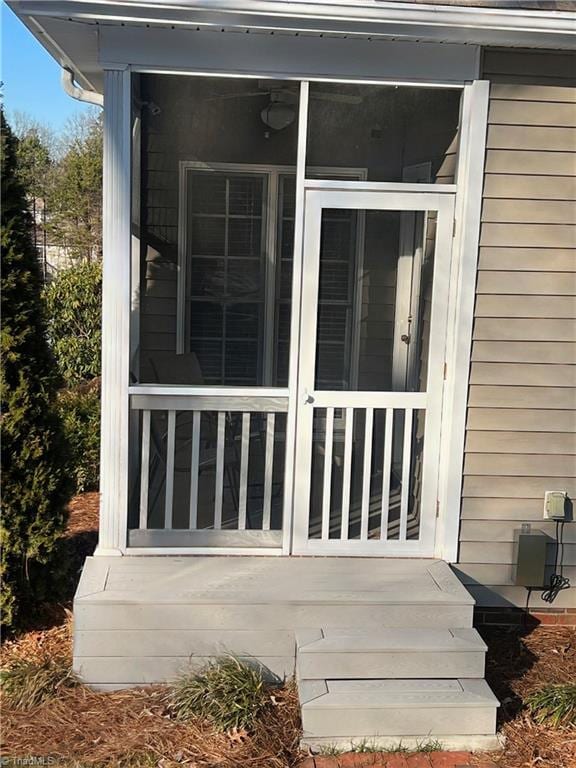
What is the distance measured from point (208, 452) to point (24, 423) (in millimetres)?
909

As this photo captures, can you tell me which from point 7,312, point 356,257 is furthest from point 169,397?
point 356,257

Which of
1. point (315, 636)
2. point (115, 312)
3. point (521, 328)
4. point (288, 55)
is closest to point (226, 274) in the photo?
point (115, 312)

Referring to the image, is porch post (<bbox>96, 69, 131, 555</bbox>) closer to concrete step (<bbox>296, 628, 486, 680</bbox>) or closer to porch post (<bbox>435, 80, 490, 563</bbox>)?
concrete step (<bbox>296, 628, 486, 680</bbox>)

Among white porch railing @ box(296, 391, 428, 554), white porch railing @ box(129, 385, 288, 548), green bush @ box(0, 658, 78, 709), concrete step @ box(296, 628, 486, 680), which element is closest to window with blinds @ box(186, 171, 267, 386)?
white porch railing @ box(129, 385, 288, 548)

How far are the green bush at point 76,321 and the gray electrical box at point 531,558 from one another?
6329mm

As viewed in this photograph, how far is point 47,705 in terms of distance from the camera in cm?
339

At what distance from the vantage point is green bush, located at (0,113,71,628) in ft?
12.1

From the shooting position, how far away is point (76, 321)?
9805 millimetres

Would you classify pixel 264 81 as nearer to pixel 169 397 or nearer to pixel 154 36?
pixel 154 36

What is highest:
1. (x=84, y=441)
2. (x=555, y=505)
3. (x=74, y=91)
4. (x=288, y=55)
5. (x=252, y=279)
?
(x=74, y=91)

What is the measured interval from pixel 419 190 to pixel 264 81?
0.90 metres

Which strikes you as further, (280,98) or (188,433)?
(188,433)

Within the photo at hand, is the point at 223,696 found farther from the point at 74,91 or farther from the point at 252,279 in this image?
the point at 74,91

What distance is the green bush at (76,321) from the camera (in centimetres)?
945
